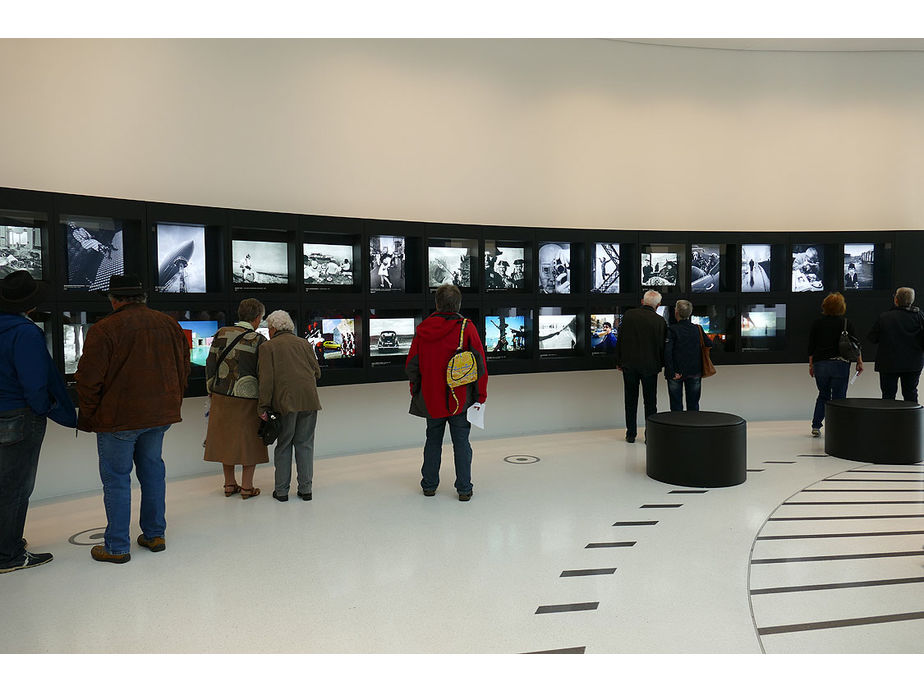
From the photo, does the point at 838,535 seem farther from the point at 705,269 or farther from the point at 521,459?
the point at 705,269

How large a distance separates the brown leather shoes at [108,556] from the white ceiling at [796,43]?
762cm

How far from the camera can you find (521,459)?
23.7 feet

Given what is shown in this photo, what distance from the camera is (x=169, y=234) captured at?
5.99m

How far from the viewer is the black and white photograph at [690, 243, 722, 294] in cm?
869

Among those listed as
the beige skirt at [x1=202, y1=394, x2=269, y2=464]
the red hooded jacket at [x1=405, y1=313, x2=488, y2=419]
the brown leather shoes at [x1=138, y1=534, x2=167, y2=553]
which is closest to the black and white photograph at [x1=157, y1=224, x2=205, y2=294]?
the beige skirt at [x1=202, y1=394, x2=269, y2=464]

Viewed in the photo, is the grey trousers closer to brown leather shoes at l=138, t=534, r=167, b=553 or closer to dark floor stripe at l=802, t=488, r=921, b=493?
brown leather shoes at l=138, t=534, r=167, b=553

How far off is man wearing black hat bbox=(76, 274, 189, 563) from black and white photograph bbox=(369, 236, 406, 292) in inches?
110

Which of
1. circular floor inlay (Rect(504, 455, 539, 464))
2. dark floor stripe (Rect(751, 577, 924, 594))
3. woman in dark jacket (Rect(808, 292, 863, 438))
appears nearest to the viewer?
dark floor stripe (Rect(751, 577, 924, 594))

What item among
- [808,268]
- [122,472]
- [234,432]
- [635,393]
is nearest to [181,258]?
[234,432]

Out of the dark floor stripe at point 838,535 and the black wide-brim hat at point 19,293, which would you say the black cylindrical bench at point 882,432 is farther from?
the black wide-brim hat at point 19,293

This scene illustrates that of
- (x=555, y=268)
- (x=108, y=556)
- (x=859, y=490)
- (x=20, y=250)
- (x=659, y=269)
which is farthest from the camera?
(x=659, y=269)

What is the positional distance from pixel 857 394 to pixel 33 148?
9.33 m

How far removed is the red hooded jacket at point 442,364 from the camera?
5.59 m

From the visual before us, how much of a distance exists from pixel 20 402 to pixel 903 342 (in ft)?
26.4
